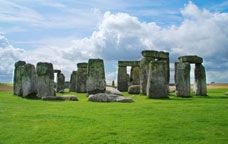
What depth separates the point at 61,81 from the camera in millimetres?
51875

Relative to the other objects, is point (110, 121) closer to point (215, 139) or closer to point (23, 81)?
point (215, 139)

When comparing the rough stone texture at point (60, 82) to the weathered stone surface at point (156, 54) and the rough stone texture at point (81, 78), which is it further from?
the weathered stone surface at point (156, 54)

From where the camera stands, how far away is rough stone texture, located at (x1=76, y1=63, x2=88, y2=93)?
4406 cm

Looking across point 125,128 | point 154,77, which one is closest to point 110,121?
point 125,128

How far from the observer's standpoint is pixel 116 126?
54.4 feet

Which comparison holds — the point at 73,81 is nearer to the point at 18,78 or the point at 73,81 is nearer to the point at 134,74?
the point at 134,74

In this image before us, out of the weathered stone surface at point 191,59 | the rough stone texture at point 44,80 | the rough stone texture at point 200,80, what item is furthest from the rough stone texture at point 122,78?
the rough stone texture at point 44,80

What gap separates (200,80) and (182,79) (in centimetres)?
326

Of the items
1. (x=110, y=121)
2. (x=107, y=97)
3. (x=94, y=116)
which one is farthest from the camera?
(x=107, y=97)

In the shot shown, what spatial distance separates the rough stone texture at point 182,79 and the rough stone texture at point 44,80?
31.2 ft

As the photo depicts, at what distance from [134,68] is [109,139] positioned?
34.4 m

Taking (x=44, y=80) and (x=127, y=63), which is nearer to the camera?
(x=44, y=80)

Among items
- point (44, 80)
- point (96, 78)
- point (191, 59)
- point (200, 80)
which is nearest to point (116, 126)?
point (44, 80)

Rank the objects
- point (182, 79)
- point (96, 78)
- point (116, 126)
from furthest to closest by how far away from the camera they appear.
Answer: point (96, 78), point (182, 79), point (116, 126)
